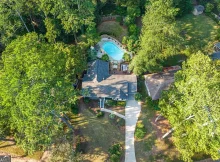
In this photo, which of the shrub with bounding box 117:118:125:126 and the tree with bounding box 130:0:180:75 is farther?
the shrub with bounding box 117:118:125:126

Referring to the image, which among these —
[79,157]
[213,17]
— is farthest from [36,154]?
[213,17]

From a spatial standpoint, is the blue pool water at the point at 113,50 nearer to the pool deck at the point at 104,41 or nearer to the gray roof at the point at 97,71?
the pool deck at the point at 104,41

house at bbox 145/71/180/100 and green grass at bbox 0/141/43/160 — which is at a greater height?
house at bbox 145/71/180/100

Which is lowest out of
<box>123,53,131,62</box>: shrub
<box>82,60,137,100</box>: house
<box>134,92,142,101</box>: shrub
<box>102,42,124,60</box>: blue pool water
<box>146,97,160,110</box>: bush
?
<box>146,97,160,110</box>: bush

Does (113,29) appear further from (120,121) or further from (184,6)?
(120,121)

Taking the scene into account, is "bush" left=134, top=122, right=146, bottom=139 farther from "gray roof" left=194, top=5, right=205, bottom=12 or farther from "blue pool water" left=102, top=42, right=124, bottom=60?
"gray roof" left=194, top=5, right=205, bottom=12

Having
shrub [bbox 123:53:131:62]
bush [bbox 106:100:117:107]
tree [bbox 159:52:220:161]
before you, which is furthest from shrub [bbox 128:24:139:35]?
tree [bbox 159:52:220:161]

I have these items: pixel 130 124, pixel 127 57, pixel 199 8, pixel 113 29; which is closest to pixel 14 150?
pixel 130 124
